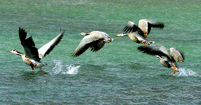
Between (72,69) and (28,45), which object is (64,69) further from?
(28,45)

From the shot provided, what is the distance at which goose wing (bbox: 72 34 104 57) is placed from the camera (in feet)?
34.2

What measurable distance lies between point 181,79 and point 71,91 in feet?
10.6

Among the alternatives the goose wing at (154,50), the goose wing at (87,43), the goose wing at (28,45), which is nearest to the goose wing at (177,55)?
the goose wing at (154,50)

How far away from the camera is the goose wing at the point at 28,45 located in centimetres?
977

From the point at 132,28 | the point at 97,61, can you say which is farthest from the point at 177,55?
the point at 97,61

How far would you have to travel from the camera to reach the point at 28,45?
1023 centimetres

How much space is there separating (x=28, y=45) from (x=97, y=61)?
10.3ft

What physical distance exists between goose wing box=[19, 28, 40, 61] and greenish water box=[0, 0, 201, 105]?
55cm

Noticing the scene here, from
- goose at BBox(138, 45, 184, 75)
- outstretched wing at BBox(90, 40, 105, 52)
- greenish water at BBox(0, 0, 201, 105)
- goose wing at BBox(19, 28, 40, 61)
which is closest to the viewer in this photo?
greenish water at BBox(0, 0, 201, 105)

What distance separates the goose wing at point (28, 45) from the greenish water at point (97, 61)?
552 mm

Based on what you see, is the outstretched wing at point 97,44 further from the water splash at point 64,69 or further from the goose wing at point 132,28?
the goose wing at point 132,28

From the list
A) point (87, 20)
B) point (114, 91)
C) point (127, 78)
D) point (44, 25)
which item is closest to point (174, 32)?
point (87, 20)

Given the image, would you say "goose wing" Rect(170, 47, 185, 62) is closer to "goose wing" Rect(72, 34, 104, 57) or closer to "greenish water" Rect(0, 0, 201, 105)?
"greenish water" Rect(0, 0, 201, 105)

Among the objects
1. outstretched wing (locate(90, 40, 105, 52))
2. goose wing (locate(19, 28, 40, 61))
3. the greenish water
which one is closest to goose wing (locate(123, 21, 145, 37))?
the greenish water
